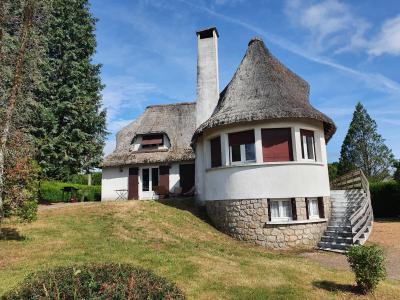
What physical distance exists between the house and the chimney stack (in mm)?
61

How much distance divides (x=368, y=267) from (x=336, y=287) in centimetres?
109

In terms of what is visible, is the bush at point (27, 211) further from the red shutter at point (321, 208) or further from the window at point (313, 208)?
the red shutter at point (321, 208)

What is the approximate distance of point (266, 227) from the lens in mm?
14586

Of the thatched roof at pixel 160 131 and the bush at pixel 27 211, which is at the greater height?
the thatched roof at pixel 160 131

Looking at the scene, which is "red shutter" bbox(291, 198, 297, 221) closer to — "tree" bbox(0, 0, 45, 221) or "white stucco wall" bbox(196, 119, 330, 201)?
"white stucco wall" bbox(196, 119, 330, 201)

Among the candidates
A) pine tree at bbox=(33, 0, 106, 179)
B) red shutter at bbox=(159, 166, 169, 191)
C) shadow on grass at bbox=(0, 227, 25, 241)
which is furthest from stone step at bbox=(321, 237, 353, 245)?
pine tree at bbox=(33, 0, 106, 179)

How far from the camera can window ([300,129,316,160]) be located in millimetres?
15749

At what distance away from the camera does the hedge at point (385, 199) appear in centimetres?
2711

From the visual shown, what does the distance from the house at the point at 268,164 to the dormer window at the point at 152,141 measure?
312 inches

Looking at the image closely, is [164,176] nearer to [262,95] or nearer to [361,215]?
[262,95]

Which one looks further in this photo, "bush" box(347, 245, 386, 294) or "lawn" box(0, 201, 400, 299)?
"lawn" box(0, 201, 400, 299)

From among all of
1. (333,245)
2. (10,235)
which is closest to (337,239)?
(333,245)

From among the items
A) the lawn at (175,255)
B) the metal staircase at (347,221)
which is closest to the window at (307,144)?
the metal staircase at (347,221)

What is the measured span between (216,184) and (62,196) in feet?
56.8
